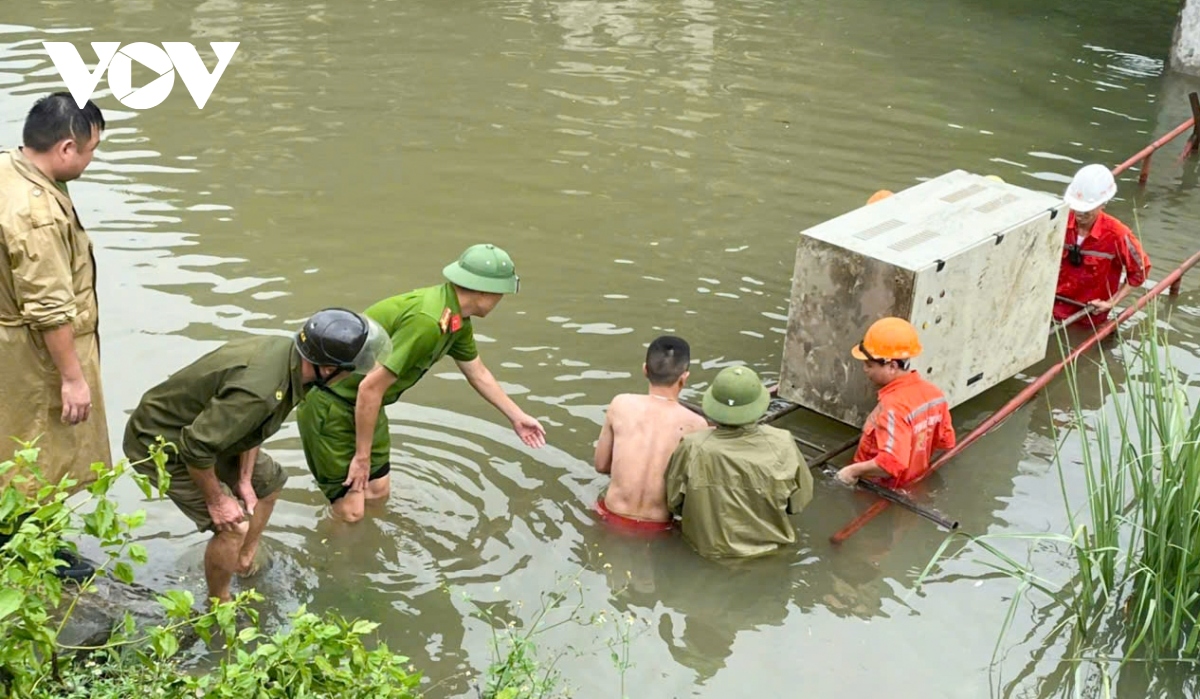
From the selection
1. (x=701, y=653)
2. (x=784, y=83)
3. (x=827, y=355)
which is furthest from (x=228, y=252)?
(x=784, y=83)

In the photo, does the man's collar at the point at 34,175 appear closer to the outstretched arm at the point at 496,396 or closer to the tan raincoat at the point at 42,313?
the tan raincoat at the point at 42,313

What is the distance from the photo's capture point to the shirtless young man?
6387 millimetres

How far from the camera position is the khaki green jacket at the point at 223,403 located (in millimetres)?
4965

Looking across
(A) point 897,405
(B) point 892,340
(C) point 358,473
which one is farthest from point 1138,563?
(C) point 358,473

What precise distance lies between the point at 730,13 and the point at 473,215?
22.7 ft

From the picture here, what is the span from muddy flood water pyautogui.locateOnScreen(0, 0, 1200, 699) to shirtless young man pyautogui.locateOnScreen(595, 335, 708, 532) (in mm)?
237

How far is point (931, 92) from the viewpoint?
1345 cm

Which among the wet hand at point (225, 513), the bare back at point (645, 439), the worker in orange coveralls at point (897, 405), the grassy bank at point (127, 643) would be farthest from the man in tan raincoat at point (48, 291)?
the worker in orange coveralls at point (897, 405)

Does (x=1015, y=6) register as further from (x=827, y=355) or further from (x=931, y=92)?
(x=827, y=355)

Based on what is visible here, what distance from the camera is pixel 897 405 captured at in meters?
6.62

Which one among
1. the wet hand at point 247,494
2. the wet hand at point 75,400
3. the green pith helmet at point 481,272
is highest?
the green pith helmet at point 481,272

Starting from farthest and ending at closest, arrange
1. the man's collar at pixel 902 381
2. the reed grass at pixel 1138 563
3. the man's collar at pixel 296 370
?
the man's collar at pixel 902 381, the reed grass at pixel 1138 563, the man's collar at pixel 296 370

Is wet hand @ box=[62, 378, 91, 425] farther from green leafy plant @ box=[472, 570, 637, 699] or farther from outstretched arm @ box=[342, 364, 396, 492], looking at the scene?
green leafy plant @ box=[472, 570, 637, 699]

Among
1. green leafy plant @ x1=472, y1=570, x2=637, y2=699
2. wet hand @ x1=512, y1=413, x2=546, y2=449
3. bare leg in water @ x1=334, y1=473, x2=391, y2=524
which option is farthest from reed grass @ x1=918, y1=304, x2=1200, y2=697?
bare leg in water @ x1=334, y1=473, x2=391, y2=524
